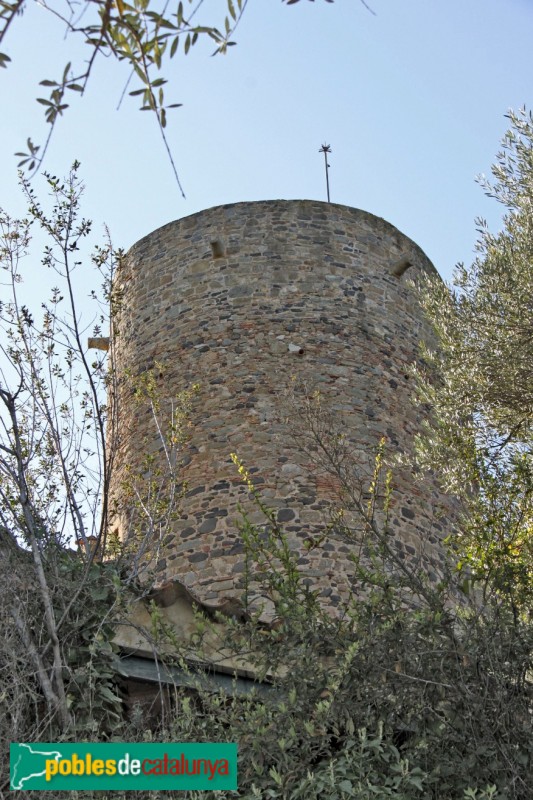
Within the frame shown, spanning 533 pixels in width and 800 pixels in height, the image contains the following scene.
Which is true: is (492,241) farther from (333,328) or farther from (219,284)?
(219,284)

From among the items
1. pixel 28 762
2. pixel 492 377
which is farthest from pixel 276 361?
pixel 28 762

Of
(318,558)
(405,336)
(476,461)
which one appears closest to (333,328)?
(405,336)

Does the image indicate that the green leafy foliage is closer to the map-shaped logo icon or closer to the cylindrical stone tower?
the cylindrical stone tower

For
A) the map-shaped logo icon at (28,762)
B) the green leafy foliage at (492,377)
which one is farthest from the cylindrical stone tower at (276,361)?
the map-shaped logo icon at (28,762)

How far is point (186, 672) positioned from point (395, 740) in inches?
34.4

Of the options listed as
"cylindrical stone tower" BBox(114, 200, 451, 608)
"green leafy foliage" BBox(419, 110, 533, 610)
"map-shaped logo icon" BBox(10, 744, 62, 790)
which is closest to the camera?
"map-shaped logo icon" BBox(10, 744, 62, 790)

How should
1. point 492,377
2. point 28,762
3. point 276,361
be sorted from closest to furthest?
1. point 28,762
2. point 492,377
3. point 276,361

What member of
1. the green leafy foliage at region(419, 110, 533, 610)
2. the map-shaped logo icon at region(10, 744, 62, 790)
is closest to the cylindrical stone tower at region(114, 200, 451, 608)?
the green leafy foliage at region(419, 110, 533, 610)

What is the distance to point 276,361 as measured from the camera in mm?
8656

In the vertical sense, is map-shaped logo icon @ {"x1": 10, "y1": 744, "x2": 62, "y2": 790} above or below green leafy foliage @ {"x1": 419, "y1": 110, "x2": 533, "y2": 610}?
below

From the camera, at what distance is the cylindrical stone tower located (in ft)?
25.4

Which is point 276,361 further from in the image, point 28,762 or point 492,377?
point 28,762

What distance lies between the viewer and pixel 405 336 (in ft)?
30.6

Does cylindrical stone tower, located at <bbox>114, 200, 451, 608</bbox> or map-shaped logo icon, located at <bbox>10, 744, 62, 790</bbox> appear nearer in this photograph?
map-shaped logo icon, located at <bbox>10, 744, 62, 790</bbox>
